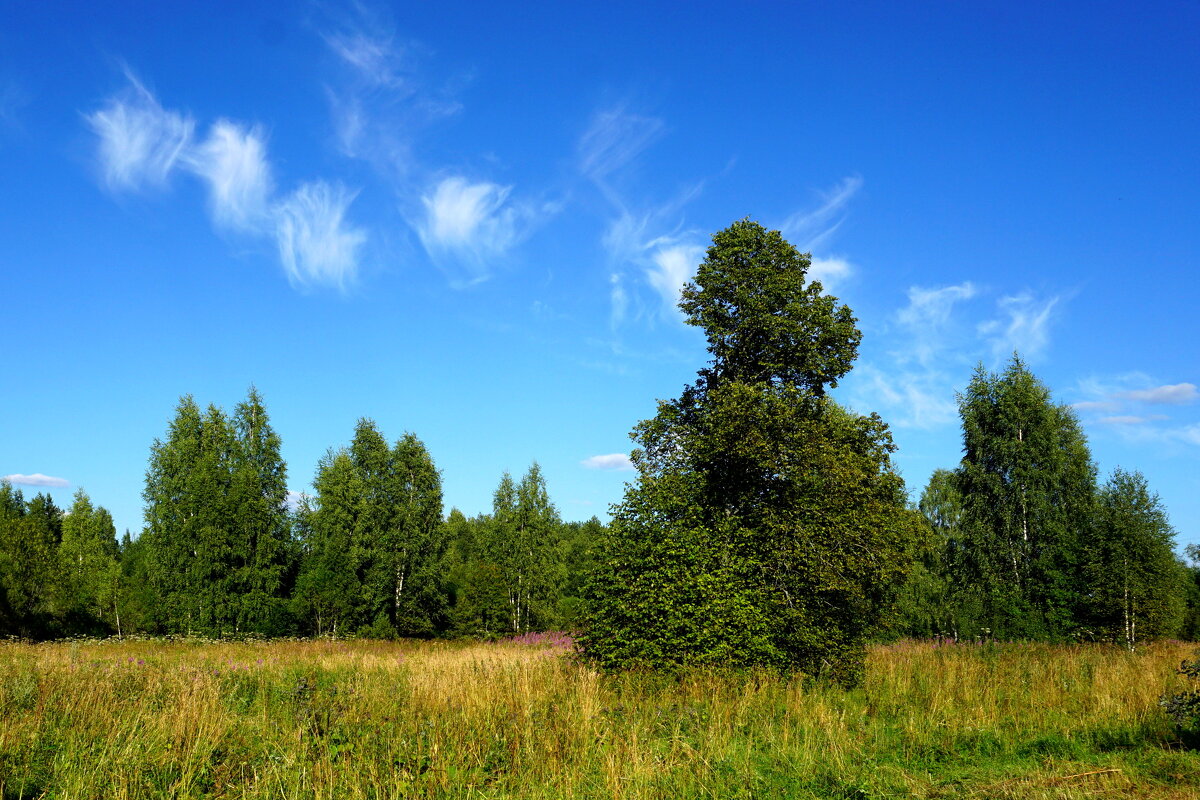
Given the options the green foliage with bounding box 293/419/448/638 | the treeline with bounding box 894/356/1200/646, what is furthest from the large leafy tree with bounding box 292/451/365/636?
the treeline with bounding box 894/356/1200/646

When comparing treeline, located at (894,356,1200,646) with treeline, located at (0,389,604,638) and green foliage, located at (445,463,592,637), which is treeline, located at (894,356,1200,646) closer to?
green foliage, located at (445,463,592,637)

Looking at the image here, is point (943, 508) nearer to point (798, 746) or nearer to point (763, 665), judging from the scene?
point (763, 665)

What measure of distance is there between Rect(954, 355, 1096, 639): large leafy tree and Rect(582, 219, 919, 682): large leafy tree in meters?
14.2

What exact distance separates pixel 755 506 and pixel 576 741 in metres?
9.54

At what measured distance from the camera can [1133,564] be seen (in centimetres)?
2483

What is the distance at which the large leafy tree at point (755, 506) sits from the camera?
43.0ft

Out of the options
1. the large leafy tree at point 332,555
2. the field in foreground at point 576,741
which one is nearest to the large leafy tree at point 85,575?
the large leafy tree at point 332,555

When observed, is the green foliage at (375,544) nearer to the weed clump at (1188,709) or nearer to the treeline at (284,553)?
the treeline at (284,553)

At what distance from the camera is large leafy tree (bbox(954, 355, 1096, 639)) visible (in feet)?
96.1

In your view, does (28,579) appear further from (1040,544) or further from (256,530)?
(1040,544)

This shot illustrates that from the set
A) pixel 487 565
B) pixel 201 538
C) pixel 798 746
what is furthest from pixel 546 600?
pixel 798 746

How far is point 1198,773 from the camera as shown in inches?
284

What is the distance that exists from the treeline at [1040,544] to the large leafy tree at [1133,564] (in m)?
0.04

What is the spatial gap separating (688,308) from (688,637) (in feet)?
28.7
